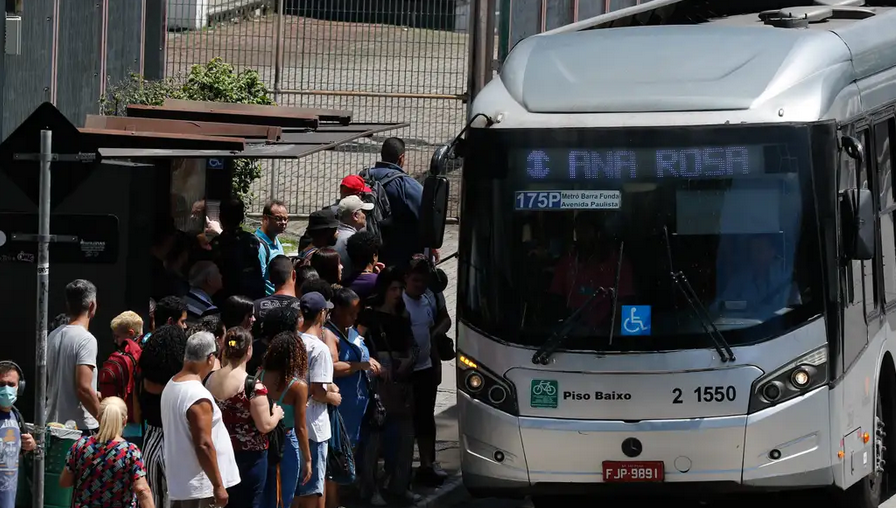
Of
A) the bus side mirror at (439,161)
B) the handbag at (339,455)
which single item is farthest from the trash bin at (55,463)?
the bus side mirror at (439,161)

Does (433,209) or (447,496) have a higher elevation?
(433,209)

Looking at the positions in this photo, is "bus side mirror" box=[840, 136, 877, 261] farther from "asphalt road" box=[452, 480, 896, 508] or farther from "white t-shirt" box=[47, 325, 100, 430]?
"white t-shirt" box=[47, 325, 100, 430]

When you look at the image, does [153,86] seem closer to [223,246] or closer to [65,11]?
[65,11]

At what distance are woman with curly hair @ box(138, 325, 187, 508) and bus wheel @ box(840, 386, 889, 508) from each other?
15.3 ft

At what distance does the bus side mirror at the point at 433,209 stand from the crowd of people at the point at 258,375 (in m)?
0.66

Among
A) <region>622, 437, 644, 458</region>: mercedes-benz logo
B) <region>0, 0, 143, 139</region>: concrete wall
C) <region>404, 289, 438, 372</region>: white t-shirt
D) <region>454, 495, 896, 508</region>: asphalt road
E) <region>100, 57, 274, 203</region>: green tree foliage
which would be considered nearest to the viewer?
<region>622, 437, 644, 458</region>: mercedes-benz logo

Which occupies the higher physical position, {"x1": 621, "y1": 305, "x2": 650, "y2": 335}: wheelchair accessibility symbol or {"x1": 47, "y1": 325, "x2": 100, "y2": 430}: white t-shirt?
{"x1": 621, "y1": 305, "x2": 650, "y2": 335}: wheelchair accessibility symbol

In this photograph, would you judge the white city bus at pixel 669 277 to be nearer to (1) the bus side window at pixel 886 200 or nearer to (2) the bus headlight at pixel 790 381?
(2) the bus headlight at pixel 790 381

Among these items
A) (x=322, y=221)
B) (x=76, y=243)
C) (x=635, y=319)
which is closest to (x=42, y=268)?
(x=76, y=243)

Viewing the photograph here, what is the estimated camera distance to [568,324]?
9516mm

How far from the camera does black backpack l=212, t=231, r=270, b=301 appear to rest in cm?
1175

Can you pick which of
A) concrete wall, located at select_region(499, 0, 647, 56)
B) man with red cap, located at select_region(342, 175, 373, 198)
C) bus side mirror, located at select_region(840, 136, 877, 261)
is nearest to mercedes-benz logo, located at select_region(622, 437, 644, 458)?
bus side mirror, located at select_region(840, 136, 877, 261)

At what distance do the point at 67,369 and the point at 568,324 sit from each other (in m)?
3.14

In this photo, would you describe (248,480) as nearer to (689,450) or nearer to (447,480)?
(689,450)
